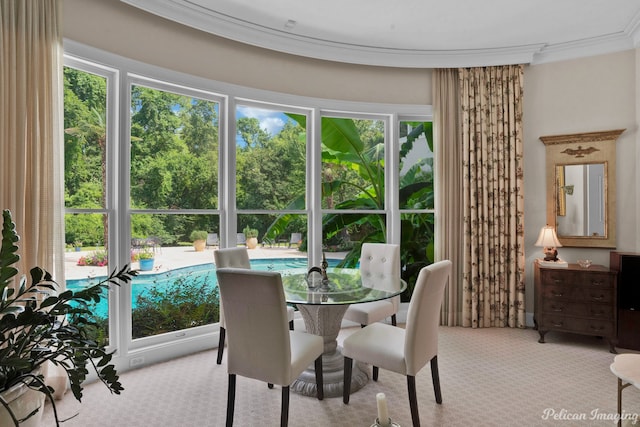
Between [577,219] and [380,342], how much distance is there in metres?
3.00

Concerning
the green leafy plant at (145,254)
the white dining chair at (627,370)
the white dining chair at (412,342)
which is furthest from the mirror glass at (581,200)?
the green leafy plant at (145,254)

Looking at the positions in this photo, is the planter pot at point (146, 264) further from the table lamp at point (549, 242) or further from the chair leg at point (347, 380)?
the table lamp at point (549, 242)

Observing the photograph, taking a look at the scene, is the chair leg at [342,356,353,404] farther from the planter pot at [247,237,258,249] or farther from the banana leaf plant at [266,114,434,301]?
the banana leaf plant at [266,114,434,301]

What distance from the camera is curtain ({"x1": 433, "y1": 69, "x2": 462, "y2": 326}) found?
4.38 m

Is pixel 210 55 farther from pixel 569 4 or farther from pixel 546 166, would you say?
pixel 546 166

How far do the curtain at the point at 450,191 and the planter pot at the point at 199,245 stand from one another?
266 cm

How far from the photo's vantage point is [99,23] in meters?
2.96

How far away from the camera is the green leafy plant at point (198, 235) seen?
365cm

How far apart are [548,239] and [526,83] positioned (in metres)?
1.85

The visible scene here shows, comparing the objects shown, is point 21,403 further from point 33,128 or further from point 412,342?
point 33,128

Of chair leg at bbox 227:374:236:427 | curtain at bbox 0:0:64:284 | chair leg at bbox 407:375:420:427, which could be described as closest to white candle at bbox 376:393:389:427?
chair leg at bbox 407:375:420:427

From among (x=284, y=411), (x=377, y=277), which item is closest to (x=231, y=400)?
(x=284, y=411)

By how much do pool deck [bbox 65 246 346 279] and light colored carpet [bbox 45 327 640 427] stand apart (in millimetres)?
877

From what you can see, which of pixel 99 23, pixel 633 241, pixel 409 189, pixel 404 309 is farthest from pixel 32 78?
pixel 633 241
